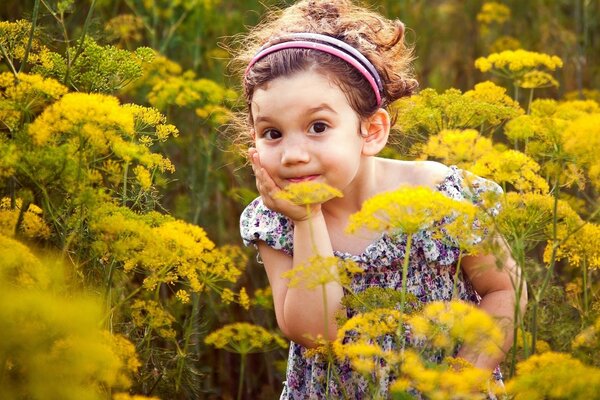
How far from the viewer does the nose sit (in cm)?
267

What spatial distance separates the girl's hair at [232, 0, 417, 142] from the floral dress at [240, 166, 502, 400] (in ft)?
1.21

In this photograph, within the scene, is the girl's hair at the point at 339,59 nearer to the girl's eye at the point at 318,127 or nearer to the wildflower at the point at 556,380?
the girl's eye at the point at 318,127

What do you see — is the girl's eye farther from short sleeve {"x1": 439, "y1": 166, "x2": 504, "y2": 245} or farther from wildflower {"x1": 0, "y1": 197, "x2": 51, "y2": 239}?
wildflower {"x1": 0, "y1": 197, "x2": 51, "y2": 239}

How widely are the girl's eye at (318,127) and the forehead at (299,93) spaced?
58 mm

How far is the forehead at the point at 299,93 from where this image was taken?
273 cm

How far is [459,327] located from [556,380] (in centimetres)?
22

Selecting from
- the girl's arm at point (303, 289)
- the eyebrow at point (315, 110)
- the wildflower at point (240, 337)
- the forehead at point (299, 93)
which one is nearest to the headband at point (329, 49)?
the forehead at point (299, 93)

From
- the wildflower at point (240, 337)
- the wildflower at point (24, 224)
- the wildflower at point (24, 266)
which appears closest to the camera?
the wildflower at point (24, 266)

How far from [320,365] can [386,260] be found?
1.30ft

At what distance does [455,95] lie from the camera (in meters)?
3.18

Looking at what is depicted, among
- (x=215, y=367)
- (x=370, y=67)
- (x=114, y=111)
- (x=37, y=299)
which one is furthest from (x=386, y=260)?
(x=215, y=367)

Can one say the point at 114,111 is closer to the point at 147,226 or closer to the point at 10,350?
the point at 147,226

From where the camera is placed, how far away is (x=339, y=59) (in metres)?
2.93

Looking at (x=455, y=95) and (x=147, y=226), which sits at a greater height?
(x=455, y=95)
